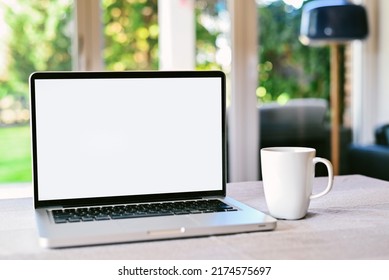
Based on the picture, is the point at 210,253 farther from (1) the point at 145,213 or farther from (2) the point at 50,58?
(2) the point at 50,58

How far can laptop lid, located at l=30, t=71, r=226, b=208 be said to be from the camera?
1121 millimetres

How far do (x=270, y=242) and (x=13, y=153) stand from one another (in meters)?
2.88

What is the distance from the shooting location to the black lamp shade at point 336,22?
12.3 ft

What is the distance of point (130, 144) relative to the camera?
3.79 feet

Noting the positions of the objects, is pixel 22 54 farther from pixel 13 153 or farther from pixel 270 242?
pixel 270 242

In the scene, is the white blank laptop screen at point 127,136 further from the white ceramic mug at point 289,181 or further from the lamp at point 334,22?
the lamp at point 334,22

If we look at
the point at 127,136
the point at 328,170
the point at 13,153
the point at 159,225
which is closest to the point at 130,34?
the point at 13,153

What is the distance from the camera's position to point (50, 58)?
3.54 m

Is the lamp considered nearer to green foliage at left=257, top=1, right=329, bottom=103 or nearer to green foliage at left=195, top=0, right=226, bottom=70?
green foliage at left=257, top=1, right=329, bottom=103

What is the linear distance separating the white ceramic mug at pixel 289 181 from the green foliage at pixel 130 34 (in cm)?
272

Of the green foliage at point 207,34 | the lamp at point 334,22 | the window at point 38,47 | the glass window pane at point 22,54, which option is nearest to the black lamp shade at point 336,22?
the lamp at point 334,22

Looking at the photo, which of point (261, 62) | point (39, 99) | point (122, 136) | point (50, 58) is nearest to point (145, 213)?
point (122, 136)

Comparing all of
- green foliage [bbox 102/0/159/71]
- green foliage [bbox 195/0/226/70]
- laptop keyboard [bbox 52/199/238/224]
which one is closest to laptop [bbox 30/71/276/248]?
laptop keyboard [bbox 52/199/238/224]
